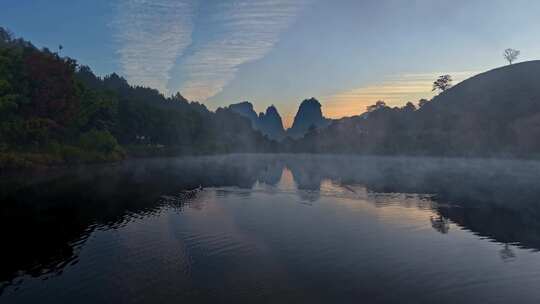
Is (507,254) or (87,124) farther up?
(87,124)

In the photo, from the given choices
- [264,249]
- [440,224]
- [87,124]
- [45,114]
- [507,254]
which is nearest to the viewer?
[507,254]

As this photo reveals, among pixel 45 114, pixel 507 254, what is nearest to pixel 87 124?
pixel 45 114

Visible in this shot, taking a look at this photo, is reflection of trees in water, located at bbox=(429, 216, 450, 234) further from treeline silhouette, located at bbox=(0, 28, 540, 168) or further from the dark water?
treeline silhouette, located at bbox=(0, 28, 540, 168)

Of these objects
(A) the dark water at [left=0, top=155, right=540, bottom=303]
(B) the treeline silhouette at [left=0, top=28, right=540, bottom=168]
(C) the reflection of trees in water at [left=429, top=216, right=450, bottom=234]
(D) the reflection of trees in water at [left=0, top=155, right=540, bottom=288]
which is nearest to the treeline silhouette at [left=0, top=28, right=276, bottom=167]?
(B) the treeline silhouette at [left=0, top=28, right=540, bottom=168]

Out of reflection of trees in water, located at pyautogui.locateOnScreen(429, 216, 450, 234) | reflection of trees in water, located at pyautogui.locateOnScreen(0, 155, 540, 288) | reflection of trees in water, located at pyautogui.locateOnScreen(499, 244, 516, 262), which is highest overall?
reflection of trees in water, located at pyautogui.locateOnScreen(0, 155, 540, 288)

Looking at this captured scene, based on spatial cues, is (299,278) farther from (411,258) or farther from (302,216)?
(302,216)

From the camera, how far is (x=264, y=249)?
24.7m

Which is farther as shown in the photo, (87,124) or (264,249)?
(87,124)

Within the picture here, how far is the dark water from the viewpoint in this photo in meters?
17.7

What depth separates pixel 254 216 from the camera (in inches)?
1423

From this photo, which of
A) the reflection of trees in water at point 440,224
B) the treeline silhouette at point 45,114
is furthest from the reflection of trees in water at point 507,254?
the treeline silhouette at point 45,114

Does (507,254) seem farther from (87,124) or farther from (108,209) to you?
(87,124)

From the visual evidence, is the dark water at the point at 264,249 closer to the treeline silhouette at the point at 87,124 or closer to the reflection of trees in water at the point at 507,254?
the reflection of trees in water at the point at 507,254

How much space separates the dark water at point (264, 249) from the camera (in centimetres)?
1772
